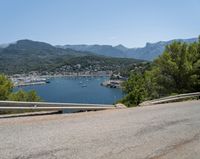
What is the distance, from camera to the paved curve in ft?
21.5

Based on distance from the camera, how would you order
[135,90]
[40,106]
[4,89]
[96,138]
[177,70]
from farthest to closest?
1. [135,90]
2. [4,89]
3. [177,70]
4. [40,106]
5. [96,138]

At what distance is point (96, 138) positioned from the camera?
7812 mm

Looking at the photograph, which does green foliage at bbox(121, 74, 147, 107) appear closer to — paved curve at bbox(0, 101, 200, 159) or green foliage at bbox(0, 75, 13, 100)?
green foliage at bbox(0, 75, 13, 100)

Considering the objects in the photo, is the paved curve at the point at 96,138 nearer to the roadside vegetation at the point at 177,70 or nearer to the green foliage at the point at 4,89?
the roadside vegetation at the point at 177,70

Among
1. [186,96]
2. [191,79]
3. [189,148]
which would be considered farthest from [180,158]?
[191,79]

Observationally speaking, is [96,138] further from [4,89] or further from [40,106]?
[4,89]

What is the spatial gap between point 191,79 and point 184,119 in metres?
20.5

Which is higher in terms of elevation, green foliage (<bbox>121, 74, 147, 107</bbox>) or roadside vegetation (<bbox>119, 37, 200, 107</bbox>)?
roadside vegetation (<bbox>119, 37, 200, 107</bbox>)

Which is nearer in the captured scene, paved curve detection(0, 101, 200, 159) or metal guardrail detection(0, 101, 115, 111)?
paved curve detection(0, 101, 200, 159)

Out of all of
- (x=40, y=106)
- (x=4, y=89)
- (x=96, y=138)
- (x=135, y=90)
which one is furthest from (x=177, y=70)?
(x=96, y=138)

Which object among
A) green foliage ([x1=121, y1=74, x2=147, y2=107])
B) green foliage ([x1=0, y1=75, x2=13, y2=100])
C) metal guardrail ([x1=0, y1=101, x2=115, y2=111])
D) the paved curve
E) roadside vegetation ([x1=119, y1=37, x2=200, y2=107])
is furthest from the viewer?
green foliage ([x1=121, y1=74, x2=147, y2=107])

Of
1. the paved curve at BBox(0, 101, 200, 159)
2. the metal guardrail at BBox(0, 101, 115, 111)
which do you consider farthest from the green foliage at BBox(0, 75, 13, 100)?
the paved curve at BBox(0, 101, 200, 159)

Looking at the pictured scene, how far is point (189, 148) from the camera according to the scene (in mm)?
7832

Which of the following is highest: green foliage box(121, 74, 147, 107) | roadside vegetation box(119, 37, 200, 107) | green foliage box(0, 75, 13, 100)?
roadside vegetation box(119, 37, 200, 107)
